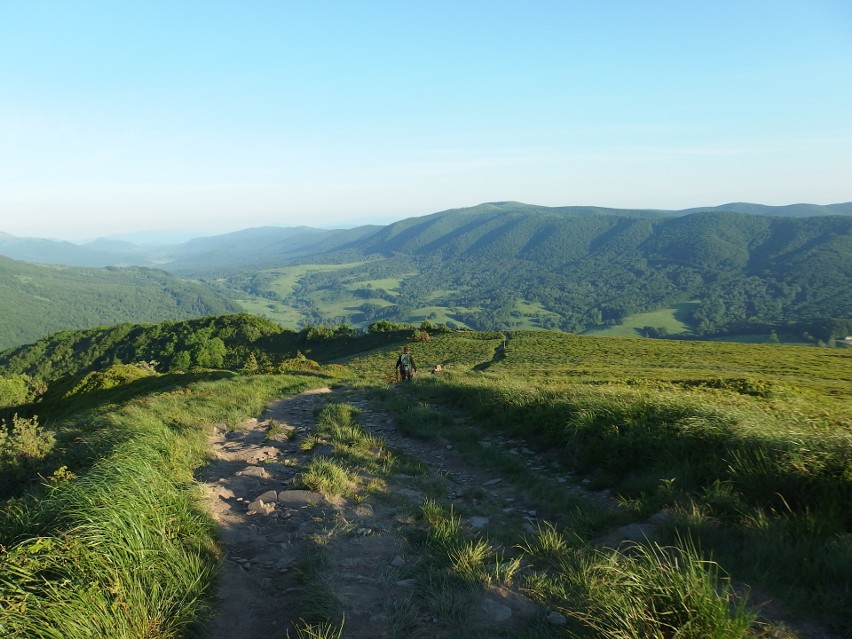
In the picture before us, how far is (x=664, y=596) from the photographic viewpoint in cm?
331

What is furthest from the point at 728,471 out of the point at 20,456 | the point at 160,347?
the point at 160,347

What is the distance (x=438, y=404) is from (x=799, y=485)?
9.37 metres

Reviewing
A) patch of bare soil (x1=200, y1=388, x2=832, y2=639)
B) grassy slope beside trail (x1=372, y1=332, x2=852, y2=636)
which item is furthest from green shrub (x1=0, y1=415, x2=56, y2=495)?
grassy slope beside trail (x1=372, y1=332, x2=852, y2=636)

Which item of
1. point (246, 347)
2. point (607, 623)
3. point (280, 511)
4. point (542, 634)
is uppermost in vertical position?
point (607, 623)

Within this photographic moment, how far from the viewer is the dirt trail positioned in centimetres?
401

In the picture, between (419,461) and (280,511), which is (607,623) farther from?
(419,461)

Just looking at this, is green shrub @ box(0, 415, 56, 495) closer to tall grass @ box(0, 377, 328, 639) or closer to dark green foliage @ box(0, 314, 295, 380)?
tall grass @ box(0, 377, 328, 639)

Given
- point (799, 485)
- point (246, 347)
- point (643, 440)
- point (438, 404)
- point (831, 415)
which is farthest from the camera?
point (246, 347)

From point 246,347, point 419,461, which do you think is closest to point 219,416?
point 419,461

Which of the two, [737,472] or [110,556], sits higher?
[110,556]

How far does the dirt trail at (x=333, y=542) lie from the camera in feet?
13.2

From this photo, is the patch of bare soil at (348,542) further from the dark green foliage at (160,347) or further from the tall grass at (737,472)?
the dark green foliage at (160,347)

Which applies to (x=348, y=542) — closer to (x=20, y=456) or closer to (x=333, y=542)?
(x=333, y=542)

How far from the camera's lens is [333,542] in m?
5.38
